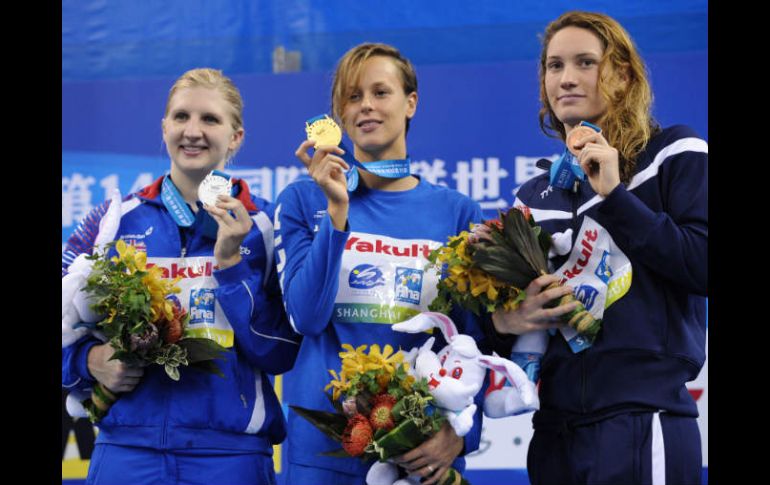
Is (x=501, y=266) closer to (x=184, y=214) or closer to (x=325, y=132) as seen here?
(x=325, y=132)

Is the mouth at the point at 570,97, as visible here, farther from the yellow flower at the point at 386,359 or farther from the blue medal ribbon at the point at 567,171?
the yellow flower at the point at 386,359

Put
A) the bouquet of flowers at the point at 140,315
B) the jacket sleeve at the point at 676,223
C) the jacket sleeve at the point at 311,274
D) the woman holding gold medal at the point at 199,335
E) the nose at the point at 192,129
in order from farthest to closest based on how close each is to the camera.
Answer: the nose at the point at 192,129 → the woman holding gold medal at the point at 199,335 → the bouquet of flowers at the point at 140,315 → the jacket sleeve at the point at 311,274 → the jacket sleeve at the point at 676,223

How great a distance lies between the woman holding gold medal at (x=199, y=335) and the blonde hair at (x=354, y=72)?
381 mm

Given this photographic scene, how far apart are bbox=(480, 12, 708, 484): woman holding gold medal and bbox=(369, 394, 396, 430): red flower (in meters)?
0.36

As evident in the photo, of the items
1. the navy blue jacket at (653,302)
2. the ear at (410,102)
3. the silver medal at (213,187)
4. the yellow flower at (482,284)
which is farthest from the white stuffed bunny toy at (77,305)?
the navy blue jacket at (653,302)

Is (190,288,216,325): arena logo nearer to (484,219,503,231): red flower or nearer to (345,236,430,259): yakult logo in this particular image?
(345,236,430,259): yakult logo

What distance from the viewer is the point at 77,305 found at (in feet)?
9.08

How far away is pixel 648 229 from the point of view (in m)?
2.33

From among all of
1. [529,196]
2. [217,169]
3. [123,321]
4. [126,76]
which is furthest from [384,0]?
[123,321]

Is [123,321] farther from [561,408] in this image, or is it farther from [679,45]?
[679,45]

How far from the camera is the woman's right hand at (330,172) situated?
259 cm

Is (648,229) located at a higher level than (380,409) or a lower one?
higher

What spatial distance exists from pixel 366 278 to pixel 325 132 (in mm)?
394

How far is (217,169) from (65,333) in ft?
2.15
